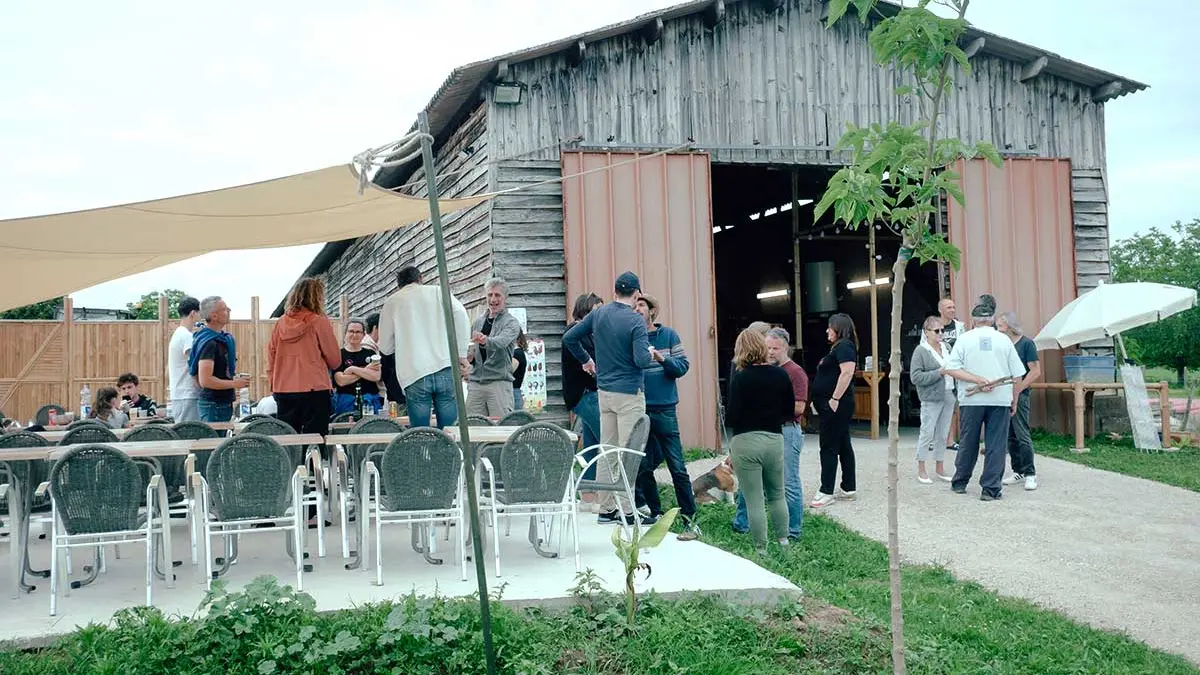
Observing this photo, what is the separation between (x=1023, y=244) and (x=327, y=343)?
1010 centimetres

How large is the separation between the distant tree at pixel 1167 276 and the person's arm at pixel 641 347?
30.9 metres

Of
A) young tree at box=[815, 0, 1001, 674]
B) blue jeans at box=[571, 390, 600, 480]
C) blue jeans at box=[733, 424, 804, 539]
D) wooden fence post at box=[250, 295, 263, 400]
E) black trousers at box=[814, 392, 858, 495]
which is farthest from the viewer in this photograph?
wooden fence post at box=[250, 295, 263, 400]

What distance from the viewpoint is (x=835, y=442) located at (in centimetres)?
791

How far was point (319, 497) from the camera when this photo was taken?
5117 millimetres

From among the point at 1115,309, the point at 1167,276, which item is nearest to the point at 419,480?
the point at 1115,309

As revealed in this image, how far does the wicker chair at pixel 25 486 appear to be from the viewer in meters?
4.84

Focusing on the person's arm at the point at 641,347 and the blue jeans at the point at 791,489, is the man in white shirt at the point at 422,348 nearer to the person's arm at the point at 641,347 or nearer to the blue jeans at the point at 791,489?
the person's arm at the point at 641,347

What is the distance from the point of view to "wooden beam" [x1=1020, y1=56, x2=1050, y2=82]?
12289 mm

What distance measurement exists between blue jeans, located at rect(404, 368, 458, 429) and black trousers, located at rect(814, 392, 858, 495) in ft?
10.3

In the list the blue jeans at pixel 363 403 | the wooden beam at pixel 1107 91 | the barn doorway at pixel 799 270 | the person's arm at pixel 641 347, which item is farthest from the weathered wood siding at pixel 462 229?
the wooden beam at pixel 1107 91

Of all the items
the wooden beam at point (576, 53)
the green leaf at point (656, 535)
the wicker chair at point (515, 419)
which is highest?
the wooden beam at point (576, 53)

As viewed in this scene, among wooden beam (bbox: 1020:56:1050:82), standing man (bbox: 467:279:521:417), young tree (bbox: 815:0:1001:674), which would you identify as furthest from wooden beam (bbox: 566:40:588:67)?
young tree (bbox: 815:0:1001:674)

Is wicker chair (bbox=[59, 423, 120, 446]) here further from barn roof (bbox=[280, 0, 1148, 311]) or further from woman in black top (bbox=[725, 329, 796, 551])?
barn roof (bbox=[280, 0, 1148, 311])

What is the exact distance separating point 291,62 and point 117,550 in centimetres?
790
